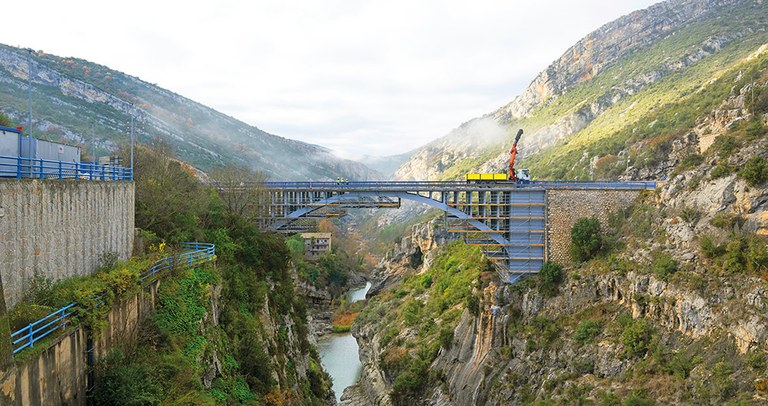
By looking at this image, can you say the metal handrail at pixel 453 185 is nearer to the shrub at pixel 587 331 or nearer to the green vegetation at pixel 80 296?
the shrub at pixel 587 331

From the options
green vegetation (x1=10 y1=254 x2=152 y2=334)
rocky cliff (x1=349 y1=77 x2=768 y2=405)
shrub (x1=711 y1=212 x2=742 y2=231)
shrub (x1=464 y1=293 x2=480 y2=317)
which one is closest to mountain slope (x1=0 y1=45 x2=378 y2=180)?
green vegetation (x1=10 y1=254 x2=152 y2=334)

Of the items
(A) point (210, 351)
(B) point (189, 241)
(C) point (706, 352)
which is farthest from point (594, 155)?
(A) point (210, 351)

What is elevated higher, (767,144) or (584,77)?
(584,77)

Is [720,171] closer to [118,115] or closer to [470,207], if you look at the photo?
[470,207]

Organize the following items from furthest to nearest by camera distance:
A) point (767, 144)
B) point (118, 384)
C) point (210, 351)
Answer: point (767, 144) < point (210, 351) < point (118, 384)

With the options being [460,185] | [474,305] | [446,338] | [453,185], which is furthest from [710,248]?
[446,338]

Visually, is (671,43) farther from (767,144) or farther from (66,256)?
(66,256)

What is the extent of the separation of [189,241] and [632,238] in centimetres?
2390

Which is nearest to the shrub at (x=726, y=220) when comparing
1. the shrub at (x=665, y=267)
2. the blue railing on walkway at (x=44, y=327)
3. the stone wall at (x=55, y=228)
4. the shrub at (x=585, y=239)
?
the shrub at (x=665, y=267)

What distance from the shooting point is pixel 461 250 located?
192 feet

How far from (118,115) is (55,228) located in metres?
81.2

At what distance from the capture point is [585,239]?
3194 cm

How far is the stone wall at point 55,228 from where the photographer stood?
11707 mm

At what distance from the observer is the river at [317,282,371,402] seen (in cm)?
4916
